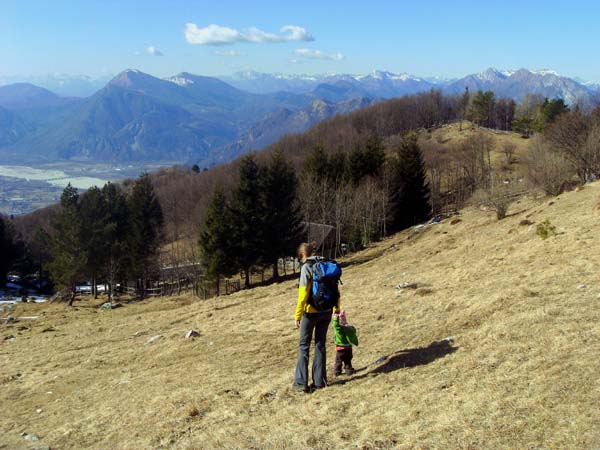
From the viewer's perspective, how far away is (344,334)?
9133mm

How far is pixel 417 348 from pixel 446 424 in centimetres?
343

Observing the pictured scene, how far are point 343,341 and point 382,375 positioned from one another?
3.12ft

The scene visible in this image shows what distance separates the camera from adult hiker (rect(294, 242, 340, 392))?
8.38m

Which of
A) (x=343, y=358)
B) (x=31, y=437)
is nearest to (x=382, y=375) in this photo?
(x=343, y=358)

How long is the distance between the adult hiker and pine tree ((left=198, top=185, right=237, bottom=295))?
1007 inches

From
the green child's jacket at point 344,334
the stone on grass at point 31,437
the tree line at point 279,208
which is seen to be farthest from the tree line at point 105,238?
the green child's jacket at point 344,334

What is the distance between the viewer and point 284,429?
24.1 feet

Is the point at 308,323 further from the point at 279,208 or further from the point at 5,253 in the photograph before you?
the point at 5,253

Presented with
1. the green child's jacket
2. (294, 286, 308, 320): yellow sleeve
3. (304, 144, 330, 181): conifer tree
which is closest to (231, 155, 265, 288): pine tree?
(304, 144, 330, 181): conifer tree

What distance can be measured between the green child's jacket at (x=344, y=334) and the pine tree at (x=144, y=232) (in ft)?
127

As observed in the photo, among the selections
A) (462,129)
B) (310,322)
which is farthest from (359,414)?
(462,129)

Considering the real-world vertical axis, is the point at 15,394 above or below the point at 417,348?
below

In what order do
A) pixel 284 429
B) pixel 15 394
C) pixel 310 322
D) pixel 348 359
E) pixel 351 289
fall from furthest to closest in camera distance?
pixel 351 289, pixel 15 394, pixel 348 359, pixel 310 322, pixel 284 429

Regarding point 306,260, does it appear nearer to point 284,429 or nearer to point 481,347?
point 284,429
